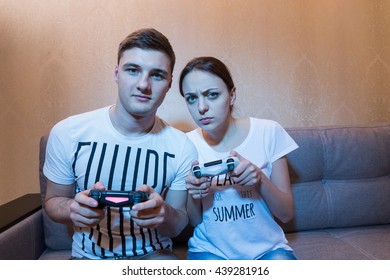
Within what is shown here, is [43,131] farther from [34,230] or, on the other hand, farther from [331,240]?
[331,240]

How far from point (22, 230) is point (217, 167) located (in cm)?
61

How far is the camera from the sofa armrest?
2.57 feet

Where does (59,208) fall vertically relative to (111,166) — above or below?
below

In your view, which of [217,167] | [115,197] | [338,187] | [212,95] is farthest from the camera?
[338,187]

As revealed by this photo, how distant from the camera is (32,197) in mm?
1099

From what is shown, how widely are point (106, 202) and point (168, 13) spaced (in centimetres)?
88

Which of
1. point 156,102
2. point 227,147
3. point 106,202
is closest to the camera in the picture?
point 106,202

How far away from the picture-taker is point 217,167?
2.26ft

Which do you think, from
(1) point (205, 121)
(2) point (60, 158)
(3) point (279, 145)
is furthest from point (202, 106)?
(2) point (60, 158)

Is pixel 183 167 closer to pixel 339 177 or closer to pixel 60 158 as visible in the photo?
pixel 60 158

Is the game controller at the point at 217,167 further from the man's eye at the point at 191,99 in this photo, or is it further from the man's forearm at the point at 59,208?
the man's forearm at the point at 59,208

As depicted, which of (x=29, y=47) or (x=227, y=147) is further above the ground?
(x=29, y=47)

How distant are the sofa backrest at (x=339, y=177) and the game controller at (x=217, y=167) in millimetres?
479
